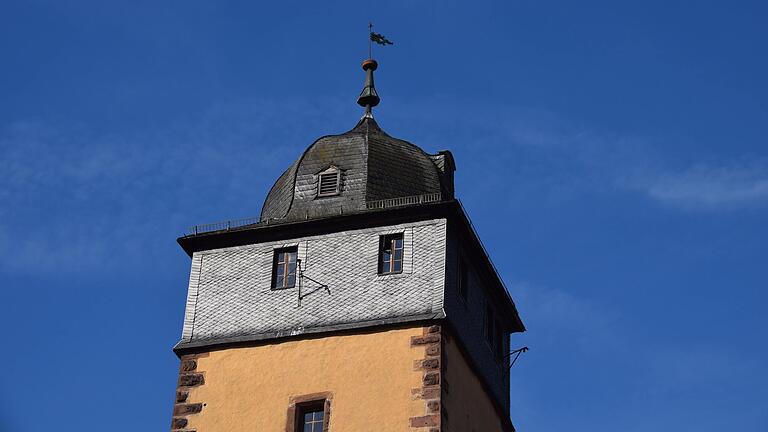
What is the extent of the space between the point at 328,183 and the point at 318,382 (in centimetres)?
518

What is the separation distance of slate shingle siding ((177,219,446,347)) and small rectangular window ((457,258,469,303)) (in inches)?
46.2

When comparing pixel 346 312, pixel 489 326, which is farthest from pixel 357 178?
pixel 489 326

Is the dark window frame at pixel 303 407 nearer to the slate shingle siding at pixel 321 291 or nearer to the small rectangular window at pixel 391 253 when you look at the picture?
the slate shingle siding at pixel 321 291

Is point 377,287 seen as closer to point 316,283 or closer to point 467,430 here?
point 316,283

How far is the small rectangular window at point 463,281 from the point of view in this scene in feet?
110

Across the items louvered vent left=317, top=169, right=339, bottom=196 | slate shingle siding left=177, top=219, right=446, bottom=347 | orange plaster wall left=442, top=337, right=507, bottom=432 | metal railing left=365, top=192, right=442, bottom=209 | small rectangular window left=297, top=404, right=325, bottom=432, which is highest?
louvered vent left=317, top=169, right=339, bottom=196

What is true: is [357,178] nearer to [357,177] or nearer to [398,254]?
[357,177]

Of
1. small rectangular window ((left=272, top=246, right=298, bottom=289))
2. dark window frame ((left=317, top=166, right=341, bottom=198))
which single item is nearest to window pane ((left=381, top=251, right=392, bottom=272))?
small rectangular window ((left=272, top=246, right=298, bottom=289))

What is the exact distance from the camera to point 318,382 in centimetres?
3184

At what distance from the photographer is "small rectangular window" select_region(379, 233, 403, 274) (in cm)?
3288

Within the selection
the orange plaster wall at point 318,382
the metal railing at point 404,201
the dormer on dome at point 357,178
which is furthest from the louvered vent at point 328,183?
the orange plaster wall at point 318,382

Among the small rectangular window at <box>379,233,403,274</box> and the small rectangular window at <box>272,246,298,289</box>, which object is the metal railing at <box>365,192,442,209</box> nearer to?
the small rectangular window at <box>379,233,403,274</box>

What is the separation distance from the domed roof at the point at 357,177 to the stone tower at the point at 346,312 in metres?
0.04

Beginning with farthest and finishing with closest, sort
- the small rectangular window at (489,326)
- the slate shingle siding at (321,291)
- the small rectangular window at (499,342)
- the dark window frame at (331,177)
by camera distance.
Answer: the small rectangular window at (499,342) → the small rectangular window at (489,326) → the dark window frame at (331,177) → the slate shingle siding at (321,291)
